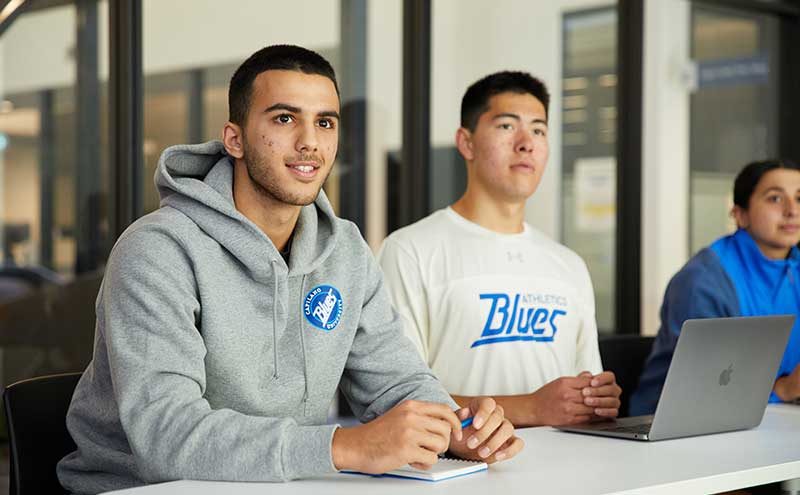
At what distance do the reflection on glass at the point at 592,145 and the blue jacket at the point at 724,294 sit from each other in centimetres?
97

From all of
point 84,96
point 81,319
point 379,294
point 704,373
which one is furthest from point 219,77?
point 704,373

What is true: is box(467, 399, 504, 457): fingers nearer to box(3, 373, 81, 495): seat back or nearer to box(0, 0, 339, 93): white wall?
box(3, 373, 81, 495): seat back

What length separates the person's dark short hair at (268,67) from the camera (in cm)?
226

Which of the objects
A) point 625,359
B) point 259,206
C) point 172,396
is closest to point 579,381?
point 625,359

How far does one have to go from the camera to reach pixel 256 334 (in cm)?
219

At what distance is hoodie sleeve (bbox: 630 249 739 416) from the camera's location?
3.38 m

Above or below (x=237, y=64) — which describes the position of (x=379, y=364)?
below

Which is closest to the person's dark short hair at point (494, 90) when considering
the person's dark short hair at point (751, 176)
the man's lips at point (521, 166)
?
the man's lips at point (521, 166)

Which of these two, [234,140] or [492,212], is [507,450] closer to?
[234,140]

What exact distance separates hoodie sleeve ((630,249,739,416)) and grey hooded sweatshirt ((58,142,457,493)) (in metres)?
1.16

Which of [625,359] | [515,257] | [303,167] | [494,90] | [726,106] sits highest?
[726,106]

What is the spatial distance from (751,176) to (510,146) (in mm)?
1049

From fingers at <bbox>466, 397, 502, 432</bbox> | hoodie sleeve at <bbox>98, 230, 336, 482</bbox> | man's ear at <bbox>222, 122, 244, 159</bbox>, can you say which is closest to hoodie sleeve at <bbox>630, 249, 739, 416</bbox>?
fingers at <bbox>466, 397, 502, 432</bbox>

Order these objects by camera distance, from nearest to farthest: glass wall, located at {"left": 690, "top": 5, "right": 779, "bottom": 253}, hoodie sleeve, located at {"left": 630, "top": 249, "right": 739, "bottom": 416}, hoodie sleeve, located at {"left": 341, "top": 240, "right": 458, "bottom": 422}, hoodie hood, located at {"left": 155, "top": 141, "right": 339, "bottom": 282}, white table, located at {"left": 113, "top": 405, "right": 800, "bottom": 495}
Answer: white table, located at {"left": 113, "top": 405, "right": 800, "bottom": 495} → hoodie hood, located at {"left": 155, "top": 141, "right": 339, "bottom": 282} → hoodie sleeve, located at {"left": 341, "top": 240, "right": 458, "bottom": 422} → hoodie sleeve, located at {"left": 630, "top": 249, "right": 739, "bottom": 416} → glass wall, located at {"left": 690, "top": 5, "right": 779, "bottom": 253}
